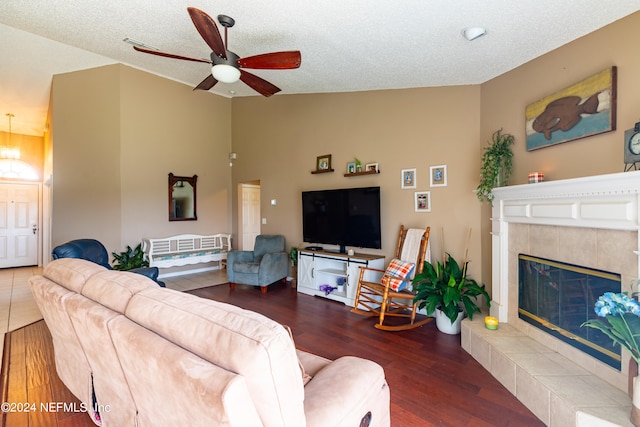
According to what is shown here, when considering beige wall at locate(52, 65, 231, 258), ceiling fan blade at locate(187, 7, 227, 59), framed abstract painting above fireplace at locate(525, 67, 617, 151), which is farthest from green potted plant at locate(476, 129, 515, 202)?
beige wall at locate(52, 65, 231, 258)

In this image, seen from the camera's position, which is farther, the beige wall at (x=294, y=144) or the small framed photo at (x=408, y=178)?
the small framed photo at (x=408, y=178)

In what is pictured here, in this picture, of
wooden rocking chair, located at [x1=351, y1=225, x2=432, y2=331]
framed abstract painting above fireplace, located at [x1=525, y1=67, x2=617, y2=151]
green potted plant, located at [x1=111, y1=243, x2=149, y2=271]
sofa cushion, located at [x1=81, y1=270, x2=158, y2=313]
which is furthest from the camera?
green potted plant, located at [x1=111, y1=243, x2=149, y2=271]

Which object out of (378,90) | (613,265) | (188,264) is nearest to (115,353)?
(613,265)

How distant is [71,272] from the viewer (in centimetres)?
167

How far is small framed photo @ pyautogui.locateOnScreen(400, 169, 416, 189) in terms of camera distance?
140 inches

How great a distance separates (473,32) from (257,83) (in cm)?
192

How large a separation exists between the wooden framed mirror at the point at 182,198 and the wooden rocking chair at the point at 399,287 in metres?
3.87

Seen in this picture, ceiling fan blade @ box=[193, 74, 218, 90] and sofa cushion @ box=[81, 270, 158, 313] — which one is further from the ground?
ceiling fan blade @ box=[193, 74, 218, 90]

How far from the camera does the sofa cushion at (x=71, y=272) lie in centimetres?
157

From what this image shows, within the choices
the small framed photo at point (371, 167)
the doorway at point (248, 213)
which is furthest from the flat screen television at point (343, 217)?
the doorway at point (248, 213)

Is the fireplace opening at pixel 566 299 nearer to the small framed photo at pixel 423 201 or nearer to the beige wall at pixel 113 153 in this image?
the small framed photo at pixel 423 201

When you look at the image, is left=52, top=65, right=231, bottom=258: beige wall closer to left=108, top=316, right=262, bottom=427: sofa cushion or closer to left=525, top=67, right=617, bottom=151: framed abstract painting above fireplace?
left=108, top=316, right=262, bottom=427: sofa cushion

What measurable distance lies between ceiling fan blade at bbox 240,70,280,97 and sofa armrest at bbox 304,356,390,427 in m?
2.54

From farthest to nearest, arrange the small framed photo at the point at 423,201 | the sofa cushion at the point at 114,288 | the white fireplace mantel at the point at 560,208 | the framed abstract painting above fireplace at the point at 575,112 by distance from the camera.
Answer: the small framed photo at the point at 423,201 → the framed abstract painting above fireplace at the point at 575,112 → the white fireplace mantel at the point at 560,208 → the sofa cushion at the point at 114,288
